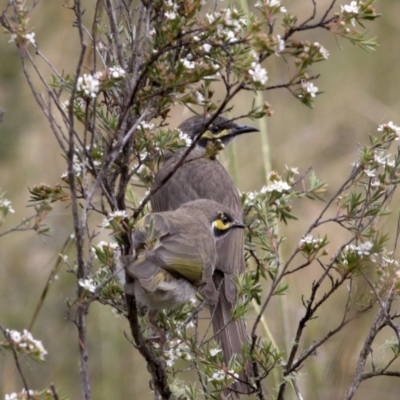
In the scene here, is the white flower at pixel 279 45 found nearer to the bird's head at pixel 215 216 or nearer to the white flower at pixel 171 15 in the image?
the white flower at pixel 171 15

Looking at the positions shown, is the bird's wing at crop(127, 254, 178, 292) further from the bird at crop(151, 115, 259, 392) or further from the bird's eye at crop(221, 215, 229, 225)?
the bird's eye at crop(221, 215, 229, 225)

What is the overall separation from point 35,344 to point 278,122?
18.7 feet

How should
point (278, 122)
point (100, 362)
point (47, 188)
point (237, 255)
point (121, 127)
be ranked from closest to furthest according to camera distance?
1. point (121, 127)
2. point (47, 188)
3. point (237, 255)
4. point (100, 362)
5. point (278, 122)

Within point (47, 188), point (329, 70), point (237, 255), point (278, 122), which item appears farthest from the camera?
point (329, 70)

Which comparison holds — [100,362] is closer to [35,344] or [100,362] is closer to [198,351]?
[198,351]

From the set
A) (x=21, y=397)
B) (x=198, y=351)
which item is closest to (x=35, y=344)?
(x=21, y=397)

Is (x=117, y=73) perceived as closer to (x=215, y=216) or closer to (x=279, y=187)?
(x=279, y=187)

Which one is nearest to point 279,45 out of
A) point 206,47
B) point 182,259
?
point 206,47

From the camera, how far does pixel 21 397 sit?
8.43 ft

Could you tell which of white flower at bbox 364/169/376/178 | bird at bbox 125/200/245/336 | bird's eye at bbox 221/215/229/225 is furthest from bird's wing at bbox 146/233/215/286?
white flower at bbox 364/169/376/178

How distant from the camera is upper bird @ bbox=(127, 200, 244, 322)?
3354 mm

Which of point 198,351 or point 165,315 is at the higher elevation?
point 165,315

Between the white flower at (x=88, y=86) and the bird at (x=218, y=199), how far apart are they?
1432mm

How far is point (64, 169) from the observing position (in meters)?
6.46
